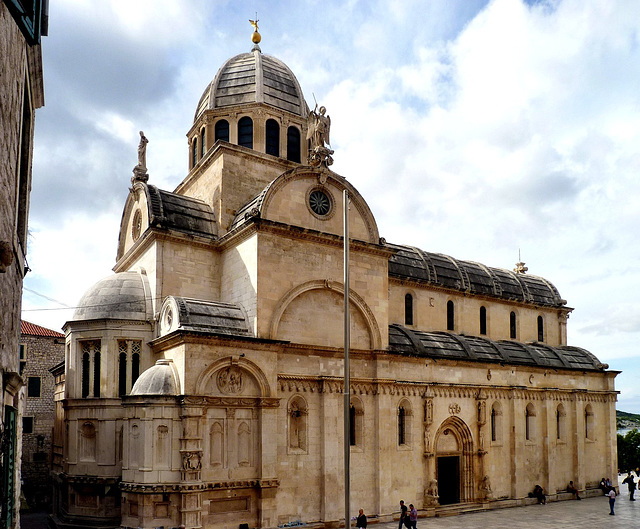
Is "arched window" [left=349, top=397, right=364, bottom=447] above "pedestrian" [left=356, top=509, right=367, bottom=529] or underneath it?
above

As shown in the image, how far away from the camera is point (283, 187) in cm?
2680

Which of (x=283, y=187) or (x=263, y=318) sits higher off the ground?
(x=283, y=187)

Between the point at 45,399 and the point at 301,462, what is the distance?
20896 mm

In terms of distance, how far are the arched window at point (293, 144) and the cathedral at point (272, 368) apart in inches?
3.5

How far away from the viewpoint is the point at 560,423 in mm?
36219

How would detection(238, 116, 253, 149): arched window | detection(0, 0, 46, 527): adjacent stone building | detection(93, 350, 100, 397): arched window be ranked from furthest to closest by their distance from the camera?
detection(238, 116, 253, 149): arched window < detection(93, 350, 100, 397): arched window < detection(0, 0, 46, 527): adjacent stone building

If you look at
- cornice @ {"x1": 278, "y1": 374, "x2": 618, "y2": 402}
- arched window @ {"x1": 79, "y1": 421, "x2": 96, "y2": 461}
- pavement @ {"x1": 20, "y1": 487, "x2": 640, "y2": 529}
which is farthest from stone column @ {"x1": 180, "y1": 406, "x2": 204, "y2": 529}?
pavement @ {"x1": 20, "y1": 487, "x2": 640, "y2": 529}

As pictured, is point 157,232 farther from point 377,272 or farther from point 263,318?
point 377,272

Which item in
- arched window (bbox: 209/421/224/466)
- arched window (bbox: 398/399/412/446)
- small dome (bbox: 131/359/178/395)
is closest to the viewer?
small dome (bbox: 131/359/178/395)

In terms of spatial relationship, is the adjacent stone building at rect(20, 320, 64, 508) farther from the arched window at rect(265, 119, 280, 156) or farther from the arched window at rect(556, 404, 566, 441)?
the arched window at rect(556, 404, 566, 441)

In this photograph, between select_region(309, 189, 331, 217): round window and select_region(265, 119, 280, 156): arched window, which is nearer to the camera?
select_region(309, 189, 331, 217): round window

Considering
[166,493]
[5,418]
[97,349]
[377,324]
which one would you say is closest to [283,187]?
[377,324]

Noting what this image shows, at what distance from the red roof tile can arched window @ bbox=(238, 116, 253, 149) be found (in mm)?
18838

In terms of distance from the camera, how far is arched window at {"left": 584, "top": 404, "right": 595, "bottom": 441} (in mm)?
37844
